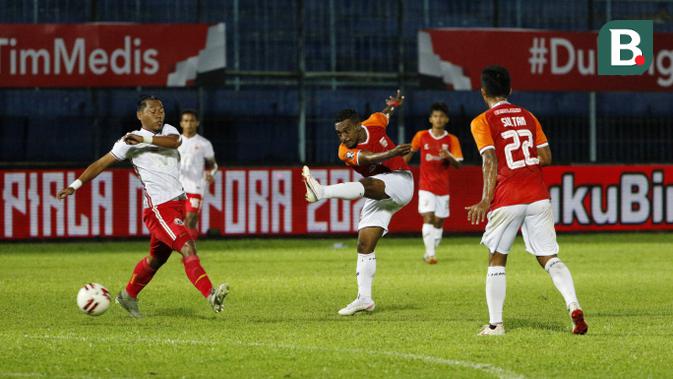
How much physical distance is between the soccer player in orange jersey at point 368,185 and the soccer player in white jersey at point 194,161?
23.6 ft

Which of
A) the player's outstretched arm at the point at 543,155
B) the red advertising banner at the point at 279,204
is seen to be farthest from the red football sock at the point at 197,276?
the red advertising banner at the point at 279,204

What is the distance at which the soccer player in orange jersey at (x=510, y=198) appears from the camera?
1022cm

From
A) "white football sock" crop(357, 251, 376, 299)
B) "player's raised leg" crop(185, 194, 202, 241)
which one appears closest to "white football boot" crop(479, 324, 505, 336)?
"white football sock" crop(357, 251, 376, 299)

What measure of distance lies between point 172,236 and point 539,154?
Answer: 356cm

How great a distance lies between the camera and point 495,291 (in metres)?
10.2

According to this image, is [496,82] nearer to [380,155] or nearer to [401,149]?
[401,149]

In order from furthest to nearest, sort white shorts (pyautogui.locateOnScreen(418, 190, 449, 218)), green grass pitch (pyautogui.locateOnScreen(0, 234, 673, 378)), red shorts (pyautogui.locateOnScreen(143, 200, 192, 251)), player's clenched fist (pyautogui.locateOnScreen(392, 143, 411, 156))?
white shorts (pyautogui.locateOnScreen(418, 190, 449, 218)), red shorts (pyautogui.locateOnScreen(143, 200, 192, 251)), player's clenched fist (pyautogui.locateOnScreen(392, 143, 411, 156)), green grass pitch (pyautogui.locateOnScreen(0, 234, 673, 378))

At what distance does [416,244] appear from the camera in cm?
2336

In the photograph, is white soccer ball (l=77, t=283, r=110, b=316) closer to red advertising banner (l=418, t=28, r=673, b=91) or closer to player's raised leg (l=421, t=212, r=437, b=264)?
player's raised leg (l=421, t=212, r=437, b=264)

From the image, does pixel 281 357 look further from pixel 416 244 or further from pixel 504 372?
pixel 416 244

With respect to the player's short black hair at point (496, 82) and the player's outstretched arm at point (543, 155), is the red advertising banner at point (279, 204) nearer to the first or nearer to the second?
the player's outstretched arm at point (543, 155)

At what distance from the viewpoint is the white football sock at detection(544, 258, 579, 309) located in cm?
1023

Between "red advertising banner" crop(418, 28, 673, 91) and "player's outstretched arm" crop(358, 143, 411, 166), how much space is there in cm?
1348

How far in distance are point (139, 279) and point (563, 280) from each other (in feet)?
13.8
